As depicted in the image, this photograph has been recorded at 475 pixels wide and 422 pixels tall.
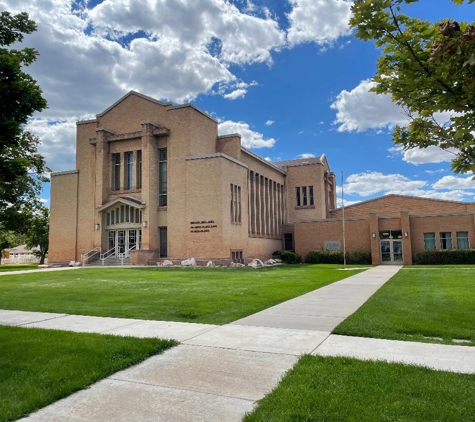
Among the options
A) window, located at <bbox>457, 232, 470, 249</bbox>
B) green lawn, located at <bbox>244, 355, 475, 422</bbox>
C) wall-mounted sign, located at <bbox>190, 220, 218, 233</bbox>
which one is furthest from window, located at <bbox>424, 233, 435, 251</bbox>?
green lawn, located at <bbox>244, 355, 475, 422</bbox>

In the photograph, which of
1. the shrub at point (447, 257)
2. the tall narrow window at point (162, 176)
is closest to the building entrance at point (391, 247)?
the shrub at point (447, 257)

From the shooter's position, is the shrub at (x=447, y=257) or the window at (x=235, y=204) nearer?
the shrub at (x=447, y=257)

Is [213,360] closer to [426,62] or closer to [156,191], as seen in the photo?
[426,62]

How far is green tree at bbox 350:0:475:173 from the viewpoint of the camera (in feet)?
12.3

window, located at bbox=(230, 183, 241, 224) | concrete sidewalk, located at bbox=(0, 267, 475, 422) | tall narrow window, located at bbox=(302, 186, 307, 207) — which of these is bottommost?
concrete sidewalk, located at bbox=(0, 267, 475, 422)

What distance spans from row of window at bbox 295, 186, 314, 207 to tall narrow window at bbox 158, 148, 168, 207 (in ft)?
66.9

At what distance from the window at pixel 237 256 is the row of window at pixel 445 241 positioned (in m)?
17.2

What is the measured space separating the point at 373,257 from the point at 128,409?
122 feet

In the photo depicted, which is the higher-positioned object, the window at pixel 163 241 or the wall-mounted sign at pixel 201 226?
the wall-mounted sign at pixel 201 226

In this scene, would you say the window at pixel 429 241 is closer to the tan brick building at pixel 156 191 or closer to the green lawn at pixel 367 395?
the tan brick building at pixel 156 191

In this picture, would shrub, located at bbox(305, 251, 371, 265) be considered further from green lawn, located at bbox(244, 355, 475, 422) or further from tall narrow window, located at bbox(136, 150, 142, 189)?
green lawn, located at bbox(244, 355, 475, 422)

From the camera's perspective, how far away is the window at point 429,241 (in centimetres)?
3762

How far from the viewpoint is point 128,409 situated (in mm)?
4176

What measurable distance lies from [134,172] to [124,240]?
637 cm
